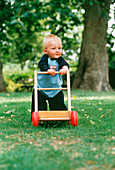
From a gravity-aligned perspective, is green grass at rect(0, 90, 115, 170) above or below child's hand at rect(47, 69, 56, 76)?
below

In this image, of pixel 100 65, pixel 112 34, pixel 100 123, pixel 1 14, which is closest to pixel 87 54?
pixel 100 65

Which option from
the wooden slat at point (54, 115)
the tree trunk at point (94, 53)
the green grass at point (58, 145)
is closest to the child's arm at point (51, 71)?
the wooden slat at point (54, 115)

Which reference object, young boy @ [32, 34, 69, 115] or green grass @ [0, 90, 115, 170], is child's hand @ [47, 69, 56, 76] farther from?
green grass @ [0, 90, 115, 170]

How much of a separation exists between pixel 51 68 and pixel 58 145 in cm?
172

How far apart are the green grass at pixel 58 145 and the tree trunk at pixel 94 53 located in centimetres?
715

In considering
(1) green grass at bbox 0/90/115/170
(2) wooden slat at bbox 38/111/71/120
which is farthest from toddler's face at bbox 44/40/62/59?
(1) green grass at bbox 0/90/115/170

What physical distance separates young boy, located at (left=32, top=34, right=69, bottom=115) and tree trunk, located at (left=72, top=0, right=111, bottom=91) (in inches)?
297

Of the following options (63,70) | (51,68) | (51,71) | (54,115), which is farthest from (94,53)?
(54,115)

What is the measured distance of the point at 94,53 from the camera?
40.2 ft

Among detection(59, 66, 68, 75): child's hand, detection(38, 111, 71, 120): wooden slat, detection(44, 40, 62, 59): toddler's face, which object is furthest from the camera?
detection(44, 40, 62, 59): toddler's face

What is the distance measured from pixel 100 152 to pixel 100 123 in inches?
67.0

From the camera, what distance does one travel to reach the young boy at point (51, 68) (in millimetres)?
4410

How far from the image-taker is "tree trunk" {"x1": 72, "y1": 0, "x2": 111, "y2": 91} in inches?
477

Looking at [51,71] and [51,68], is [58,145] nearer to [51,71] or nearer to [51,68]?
[51,71]
